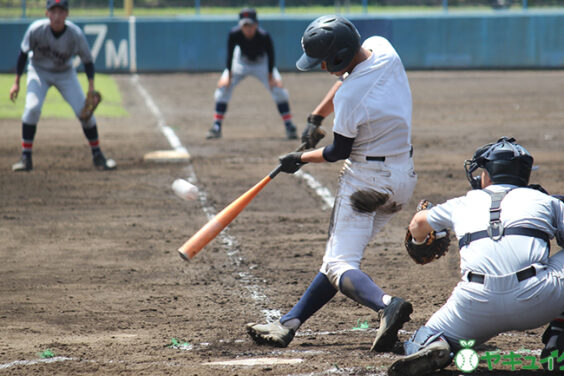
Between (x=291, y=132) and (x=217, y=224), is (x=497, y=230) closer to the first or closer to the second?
(x=217, y=224)

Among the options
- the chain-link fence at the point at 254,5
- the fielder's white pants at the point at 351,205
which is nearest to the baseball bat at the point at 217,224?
the fielder's white pants at the point at 351,205

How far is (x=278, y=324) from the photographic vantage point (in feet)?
16.5

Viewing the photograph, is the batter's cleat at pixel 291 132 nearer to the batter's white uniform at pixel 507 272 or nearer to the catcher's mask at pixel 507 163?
the catcher's mask at pixel 507 163

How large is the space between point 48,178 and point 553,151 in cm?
752

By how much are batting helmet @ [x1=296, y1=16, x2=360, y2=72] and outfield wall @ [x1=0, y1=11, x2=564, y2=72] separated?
2213 centimetres

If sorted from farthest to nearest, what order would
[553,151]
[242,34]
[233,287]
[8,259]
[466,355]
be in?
1. [242,34]
2. [553,151]
3. [8,259]
4. [233,287]
5. [466,355]

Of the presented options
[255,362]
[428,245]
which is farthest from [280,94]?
[255,362]

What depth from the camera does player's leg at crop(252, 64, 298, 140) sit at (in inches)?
554

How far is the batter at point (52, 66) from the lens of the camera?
10688mm

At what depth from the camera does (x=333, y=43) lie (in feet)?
15.8

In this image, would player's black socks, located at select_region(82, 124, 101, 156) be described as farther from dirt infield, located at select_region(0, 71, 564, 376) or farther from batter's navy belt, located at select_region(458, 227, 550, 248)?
batter's navy belt, located at select_region(458, 227, 550, 248)

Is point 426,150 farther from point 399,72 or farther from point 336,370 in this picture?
point 336,370

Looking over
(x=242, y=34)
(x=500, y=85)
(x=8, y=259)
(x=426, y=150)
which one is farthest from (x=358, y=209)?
(x=500, y=85)

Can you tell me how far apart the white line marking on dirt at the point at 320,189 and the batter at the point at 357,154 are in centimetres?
402
